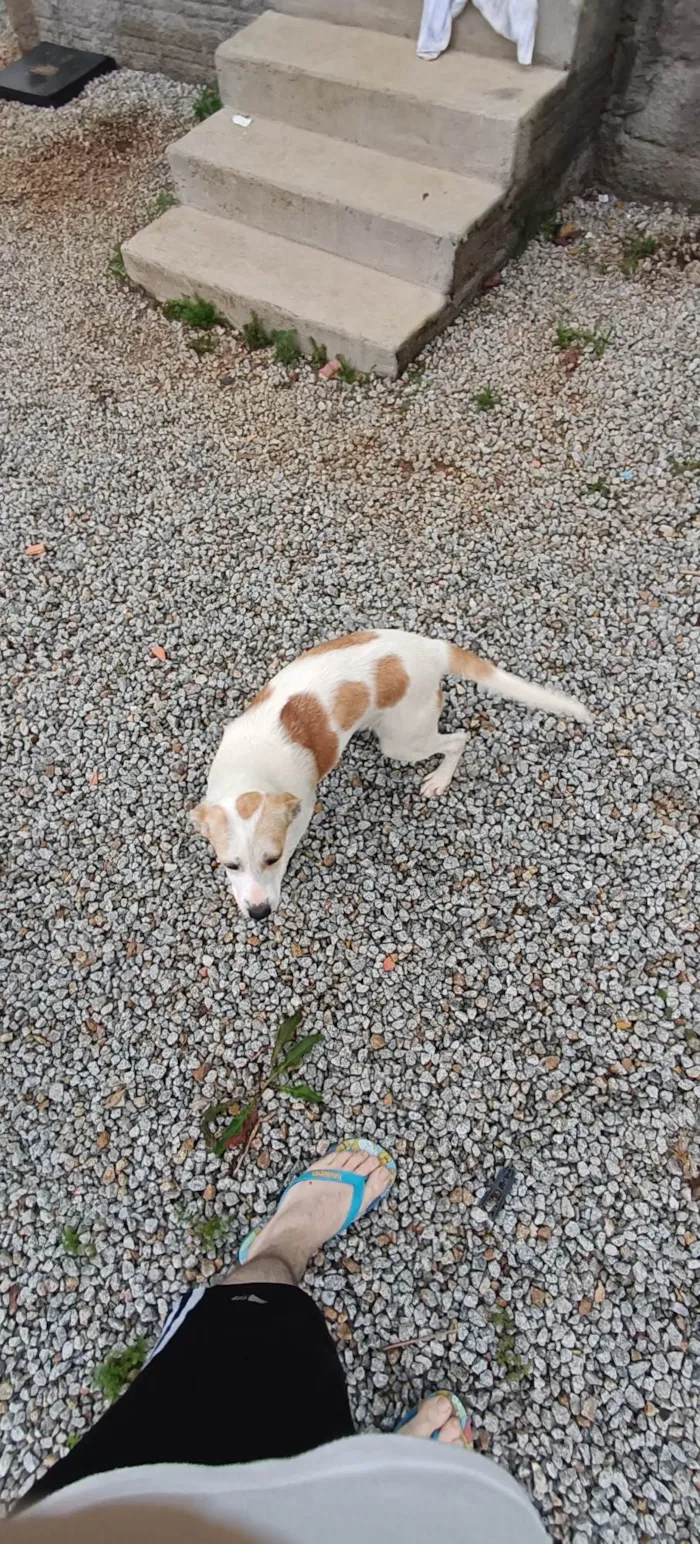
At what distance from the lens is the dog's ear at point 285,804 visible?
7.46ft

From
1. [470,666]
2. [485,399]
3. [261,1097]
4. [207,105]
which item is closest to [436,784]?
[470,666]

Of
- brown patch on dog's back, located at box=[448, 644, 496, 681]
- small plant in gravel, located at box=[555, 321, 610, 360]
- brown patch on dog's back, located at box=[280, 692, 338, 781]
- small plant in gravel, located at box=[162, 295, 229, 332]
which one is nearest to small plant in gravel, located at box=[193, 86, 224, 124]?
small plant in gravel, located at box=[162, 295, 229, 332]

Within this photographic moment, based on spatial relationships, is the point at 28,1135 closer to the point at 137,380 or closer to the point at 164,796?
the point at 164,796

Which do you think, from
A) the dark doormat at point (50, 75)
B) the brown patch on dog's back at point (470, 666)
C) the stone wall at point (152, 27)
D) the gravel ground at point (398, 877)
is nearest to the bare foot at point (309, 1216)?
the gravel ground at point (398, 877)

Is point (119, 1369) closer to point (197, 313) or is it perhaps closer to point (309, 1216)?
point (309, 1216)

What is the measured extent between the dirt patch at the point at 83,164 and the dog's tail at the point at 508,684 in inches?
189

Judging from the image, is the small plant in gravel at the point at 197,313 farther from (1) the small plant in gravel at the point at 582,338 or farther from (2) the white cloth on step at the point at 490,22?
(1) the small plant in gravel at the point at 582,338

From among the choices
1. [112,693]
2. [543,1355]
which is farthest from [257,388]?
[543,1355]

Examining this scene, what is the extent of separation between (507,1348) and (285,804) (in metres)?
1.58

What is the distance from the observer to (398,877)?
2982mm

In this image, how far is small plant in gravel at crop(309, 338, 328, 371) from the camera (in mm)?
4426

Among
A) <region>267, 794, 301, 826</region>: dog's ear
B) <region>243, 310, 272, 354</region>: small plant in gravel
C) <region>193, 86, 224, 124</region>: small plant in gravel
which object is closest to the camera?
<region>267, 794, 301, 826</region>: dog's ear

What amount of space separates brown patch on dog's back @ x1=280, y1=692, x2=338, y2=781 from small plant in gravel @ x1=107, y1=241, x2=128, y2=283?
12.7 feet

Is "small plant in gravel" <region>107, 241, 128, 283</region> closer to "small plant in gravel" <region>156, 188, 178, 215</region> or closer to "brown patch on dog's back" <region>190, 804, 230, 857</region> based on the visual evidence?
"small plant in gravel" <region>156, 188, 178, 215</region>
